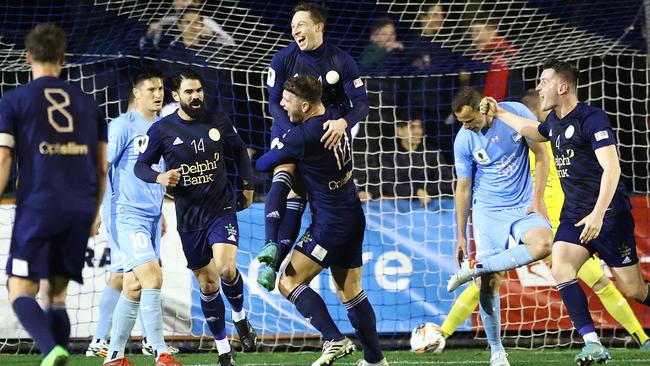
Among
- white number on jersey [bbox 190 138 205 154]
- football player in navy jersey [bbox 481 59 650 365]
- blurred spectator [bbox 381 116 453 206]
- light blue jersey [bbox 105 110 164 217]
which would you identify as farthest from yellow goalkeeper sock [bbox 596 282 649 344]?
light blue jersey [bbox 105 110 164 217]

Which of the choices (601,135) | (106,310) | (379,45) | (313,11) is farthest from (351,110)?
(379,45)

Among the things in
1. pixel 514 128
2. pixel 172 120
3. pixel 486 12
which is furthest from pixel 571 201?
pixel 486 12

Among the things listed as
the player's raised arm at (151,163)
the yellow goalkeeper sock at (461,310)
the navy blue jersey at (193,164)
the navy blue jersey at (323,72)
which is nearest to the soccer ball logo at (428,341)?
Answer: the yellow goalkeeper sock at (461,310)

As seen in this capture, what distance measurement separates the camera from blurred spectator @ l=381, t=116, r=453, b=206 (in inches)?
450

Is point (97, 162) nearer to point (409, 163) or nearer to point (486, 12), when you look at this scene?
point (409, 163)

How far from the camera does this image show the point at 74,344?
10.5m

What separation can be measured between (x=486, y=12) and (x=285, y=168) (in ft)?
15.6

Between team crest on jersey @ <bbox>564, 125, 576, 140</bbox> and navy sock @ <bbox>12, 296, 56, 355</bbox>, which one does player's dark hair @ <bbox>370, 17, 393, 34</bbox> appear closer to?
team crest on jersey @ <bbox>564, 125, 576, 140</bbox>

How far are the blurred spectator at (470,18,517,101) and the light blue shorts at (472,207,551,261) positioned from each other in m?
2.87

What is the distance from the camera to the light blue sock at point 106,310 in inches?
387

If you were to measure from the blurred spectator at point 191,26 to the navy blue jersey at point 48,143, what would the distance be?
4.89 m

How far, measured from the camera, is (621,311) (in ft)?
30.6

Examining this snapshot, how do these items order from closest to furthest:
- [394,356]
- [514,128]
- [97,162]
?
[97,162], [514,128], [394,356]

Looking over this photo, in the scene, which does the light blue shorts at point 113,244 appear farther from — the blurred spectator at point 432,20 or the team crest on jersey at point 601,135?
the blurred spectator at point 432,20
